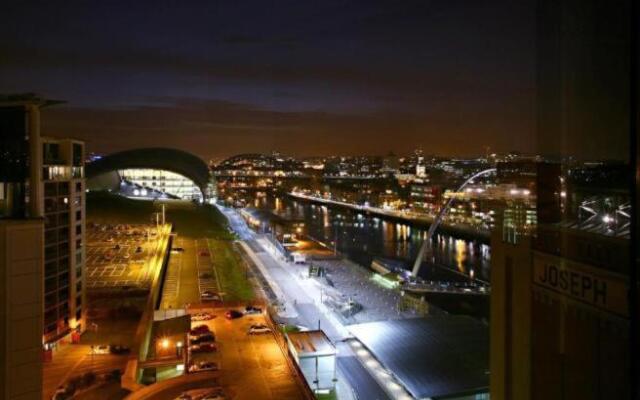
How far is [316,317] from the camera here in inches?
180

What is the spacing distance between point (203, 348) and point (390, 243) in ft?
30.5

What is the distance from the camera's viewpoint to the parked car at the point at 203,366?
2748 mm

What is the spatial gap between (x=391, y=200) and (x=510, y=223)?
2093 centimetres

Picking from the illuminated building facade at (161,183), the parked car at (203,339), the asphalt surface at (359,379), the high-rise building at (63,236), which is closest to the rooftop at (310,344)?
the asphalt surface at (359,379)

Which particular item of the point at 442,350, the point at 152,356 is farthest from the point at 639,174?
the point at 152,356

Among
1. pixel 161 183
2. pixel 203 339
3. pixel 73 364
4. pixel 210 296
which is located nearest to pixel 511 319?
pixel 203 339

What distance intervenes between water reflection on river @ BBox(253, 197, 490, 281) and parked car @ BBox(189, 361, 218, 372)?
19.9 ft

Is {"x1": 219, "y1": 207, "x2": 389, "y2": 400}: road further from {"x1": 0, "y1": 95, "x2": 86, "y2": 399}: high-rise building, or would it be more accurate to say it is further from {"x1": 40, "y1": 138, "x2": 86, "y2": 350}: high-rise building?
{"x1": 0, "y1": 95, "x2": 86, "y2": 399}: high-rise building

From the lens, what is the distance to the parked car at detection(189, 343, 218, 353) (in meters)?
3.06

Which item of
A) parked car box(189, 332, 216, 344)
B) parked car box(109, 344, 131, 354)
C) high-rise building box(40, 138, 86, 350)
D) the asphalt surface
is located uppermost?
high-rise building box(40, 138, 86, 350)

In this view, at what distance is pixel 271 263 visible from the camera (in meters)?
7.39

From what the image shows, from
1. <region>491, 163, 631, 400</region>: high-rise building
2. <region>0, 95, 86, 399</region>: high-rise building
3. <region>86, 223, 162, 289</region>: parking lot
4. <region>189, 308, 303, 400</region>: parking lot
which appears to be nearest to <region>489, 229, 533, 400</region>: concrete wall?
<region>491, 163, 631, 400</region>: high-rise building

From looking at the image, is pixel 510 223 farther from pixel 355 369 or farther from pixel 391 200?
pixel 391 200

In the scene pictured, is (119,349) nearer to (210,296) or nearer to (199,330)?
(199,330)
